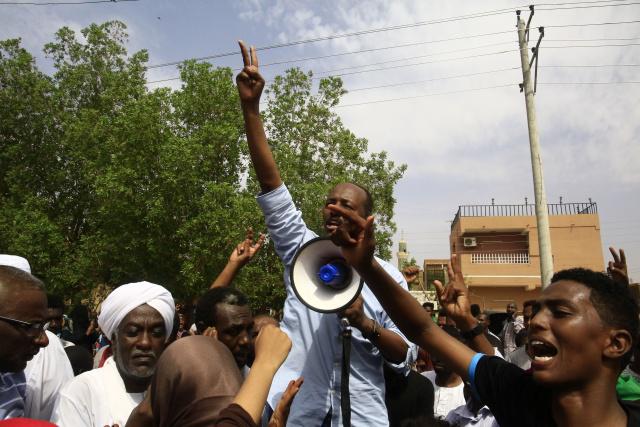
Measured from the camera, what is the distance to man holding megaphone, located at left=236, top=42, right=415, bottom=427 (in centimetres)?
251

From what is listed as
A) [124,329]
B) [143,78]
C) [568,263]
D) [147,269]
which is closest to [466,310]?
[124,329]

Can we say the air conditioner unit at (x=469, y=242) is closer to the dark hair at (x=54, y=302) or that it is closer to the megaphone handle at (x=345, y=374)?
the dark hair at (x=54, y=302)

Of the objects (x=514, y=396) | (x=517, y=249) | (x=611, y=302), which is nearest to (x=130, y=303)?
(x=514, y=396)

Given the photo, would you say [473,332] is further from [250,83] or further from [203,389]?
[250,83]

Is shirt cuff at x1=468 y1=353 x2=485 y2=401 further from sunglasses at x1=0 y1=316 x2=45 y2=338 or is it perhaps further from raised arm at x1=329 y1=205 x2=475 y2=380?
sunglasses at x1=0 y1=316 x2=45 y2=338

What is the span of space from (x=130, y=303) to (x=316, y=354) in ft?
2.97

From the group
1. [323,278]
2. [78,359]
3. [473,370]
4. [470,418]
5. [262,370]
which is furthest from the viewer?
[78,359]

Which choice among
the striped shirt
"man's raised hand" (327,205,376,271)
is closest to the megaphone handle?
"man's raised hand" (327,205,376,271)

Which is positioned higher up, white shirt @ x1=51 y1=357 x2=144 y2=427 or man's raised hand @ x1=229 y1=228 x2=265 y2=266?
man's raised hand @ x1=229 y1=228 x2=265 y2=266

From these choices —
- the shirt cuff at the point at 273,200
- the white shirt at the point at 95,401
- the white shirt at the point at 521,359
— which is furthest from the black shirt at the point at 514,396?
the white shirt at the point at 521,359

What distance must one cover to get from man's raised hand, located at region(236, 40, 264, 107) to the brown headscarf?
1.60 m

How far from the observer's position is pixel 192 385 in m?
1.51

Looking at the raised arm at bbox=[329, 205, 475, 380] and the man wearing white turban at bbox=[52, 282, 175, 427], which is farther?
the man wearing white turban at bbox=[52, 282, 175, 427]

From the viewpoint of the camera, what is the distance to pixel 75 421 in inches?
91.7
